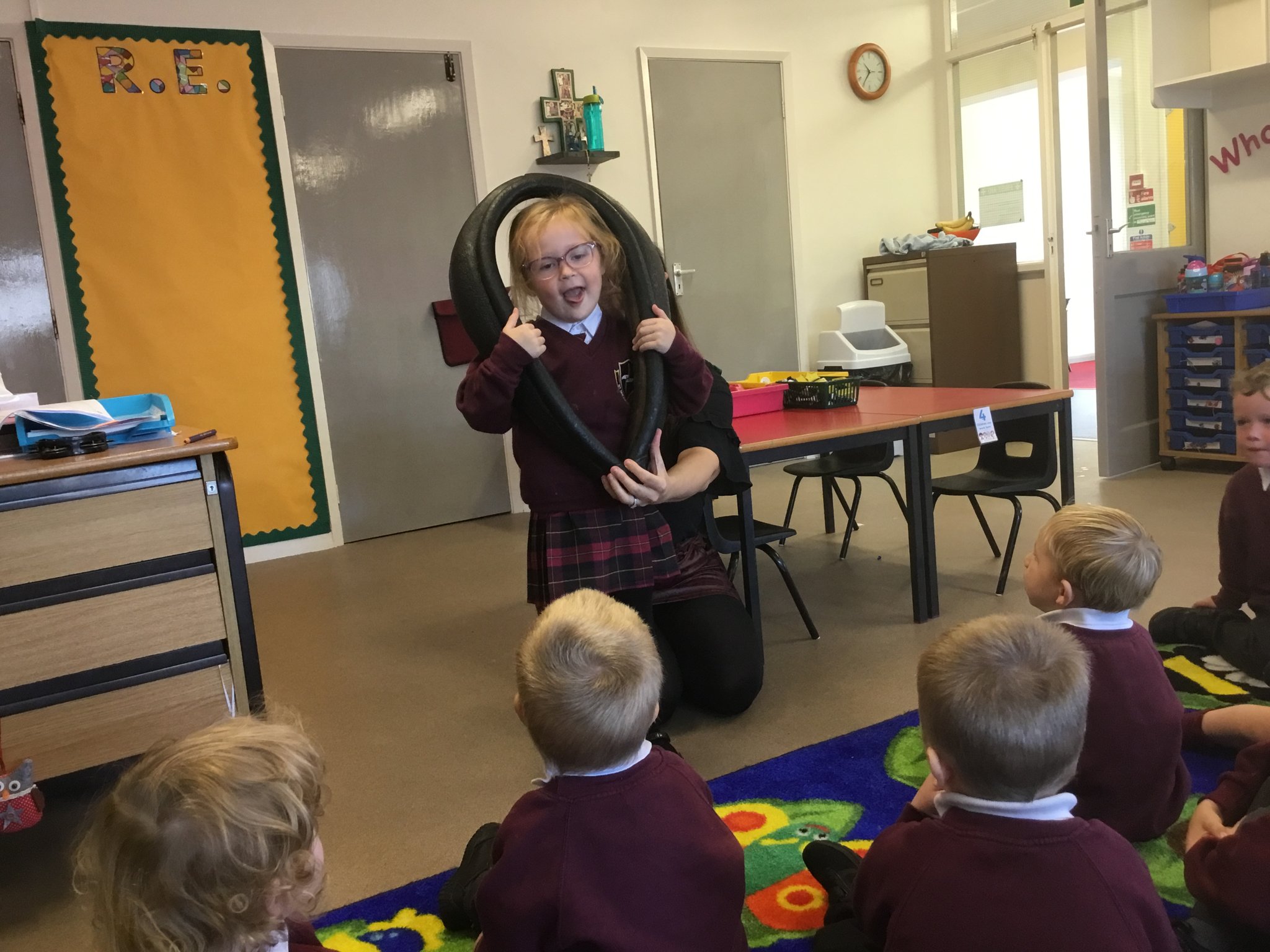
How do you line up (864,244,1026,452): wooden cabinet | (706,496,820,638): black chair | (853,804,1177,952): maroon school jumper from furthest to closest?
(864,244,1026,452): wooden cabinet → (706,496,820,638): black chair → (853,804,1177,952): maroon school jumper

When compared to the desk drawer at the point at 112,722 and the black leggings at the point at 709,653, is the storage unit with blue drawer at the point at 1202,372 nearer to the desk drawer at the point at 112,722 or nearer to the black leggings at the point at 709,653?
the black leggings at the point at 709,653

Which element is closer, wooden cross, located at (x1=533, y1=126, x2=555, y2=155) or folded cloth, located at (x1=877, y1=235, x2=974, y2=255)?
wooden cross, located at (x1=533, y1=126, x2=555, y2=155)

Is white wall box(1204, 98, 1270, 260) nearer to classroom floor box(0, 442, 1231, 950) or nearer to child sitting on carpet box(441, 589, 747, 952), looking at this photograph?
classroom floor box(0, 442, 1231, 950)

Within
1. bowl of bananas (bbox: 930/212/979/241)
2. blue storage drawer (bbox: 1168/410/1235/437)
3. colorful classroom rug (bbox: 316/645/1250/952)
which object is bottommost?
colorful classroom rug (bbox: 316/645/1250/952)

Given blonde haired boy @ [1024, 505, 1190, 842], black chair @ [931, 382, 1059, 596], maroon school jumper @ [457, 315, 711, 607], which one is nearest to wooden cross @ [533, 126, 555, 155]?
black chair @ [931, 382, 1059, 596]

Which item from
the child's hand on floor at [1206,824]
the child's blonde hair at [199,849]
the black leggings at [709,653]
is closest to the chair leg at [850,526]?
the black leggings at [709,653]

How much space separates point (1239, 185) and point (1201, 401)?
1109 mm

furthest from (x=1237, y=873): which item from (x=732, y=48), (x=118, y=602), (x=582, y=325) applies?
(x=732, y=48)

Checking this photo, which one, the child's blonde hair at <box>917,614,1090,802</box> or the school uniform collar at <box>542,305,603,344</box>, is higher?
the school uniform collar at <box>542,305,603,344</box>

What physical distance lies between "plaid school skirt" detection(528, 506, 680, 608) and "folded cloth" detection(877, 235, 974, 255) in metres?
4.18

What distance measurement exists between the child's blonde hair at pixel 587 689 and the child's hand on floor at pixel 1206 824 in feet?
2.81

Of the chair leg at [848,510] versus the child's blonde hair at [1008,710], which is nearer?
the child's blonde hair at [1008,710]

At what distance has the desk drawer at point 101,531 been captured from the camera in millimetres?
1773

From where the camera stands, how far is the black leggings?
2.28 meters
